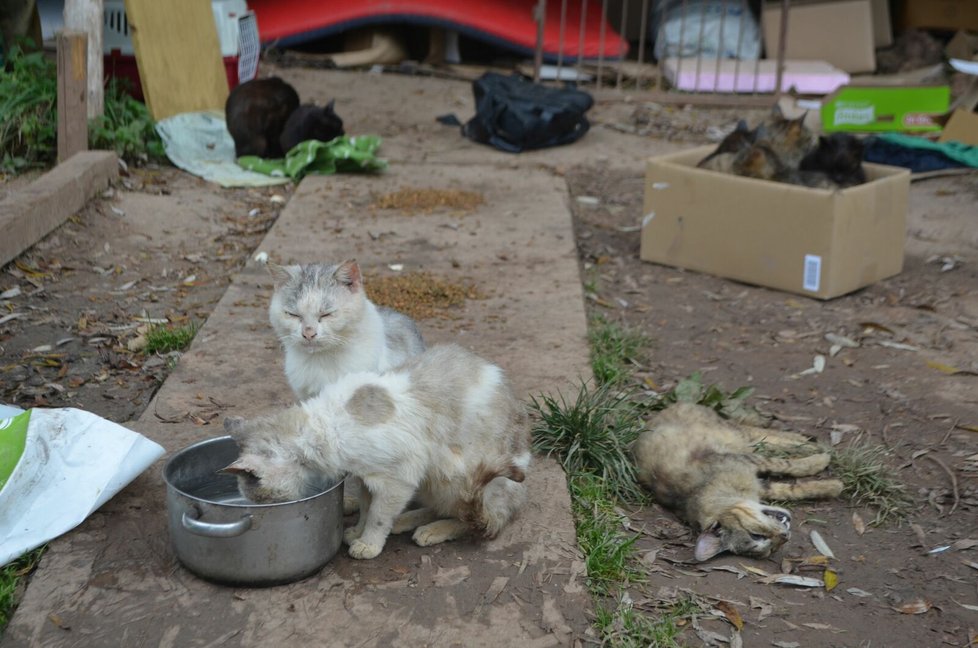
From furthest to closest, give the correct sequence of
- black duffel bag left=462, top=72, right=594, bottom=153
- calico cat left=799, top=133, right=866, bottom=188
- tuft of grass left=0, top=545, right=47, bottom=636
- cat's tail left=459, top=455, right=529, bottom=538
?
black duffel bag left=462, top=72, right=594, bottom=153 → calico cat left=799, top=133, right=866, bottom=188 → cat's tail left=459, top=455, right=529, bottom=538 → tuft of grass left=0, top=545, right=47, bottom=636

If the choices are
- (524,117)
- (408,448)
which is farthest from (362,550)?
(524,117)

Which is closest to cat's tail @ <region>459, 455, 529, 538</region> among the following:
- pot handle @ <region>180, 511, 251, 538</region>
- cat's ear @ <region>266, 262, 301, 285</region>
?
pot handle @ <region>180, 511, 251, 538</region>

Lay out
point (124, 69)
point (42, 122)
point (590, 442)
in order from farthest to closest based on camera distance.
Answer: point (124, 69) → point (42, 122) → point (590, 442)

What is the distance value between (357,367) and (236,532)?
0.94m

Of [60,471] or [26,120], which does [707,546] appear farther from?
[26,120]

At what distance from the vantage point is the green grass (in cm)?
714

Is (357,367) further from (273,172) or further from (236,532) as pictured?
(273,172)

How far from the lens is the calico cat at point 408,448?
9.79 feet

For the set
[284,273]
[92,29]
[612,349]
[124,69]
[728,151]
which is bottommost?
[612,349]

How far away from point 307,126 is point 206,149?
898 millimetres

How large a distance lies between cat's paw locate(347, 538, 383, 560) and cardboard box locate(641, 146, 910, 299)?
146 inches

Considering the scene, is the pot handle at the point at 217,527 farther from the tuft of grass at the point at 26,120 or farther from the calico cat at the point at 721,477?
the tuft of grass at the point at 26,120

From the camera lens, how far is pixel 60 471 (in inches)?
131

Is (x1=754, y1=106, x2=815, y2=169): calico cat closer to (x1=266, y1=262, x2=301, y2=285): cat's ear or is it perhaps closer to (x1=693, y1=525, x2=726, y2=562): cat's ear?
(x1=693, y1=525, x2=726, y2=562): cat's ear
